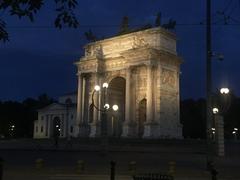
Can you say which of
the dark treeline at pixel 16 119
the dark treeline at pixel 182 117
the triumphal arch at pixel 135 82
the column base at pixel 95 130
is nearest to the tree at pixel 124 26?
the triumphal arch at pixel 135 82

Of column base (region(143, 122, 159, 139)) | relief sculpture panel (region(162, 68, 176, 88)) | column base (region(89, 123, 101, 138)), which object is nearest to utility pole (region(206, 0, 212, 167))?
column base (region(143, 122, 159, 139))

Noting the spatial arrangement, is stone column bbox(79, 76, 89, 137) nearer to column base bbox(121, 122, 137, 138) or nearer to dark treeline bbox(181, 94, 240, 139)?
column base bbox(121, 122, 137, 138)

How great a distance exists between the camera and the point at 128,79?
57.1m

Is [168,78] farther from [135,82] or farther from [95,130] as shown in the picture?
[95,130]

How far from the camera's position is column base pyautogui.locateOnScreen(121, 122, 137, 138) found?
55894mm

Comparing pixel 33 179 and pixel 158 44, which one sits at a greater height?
pixel 158 44

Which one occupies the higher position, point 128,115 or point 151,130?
point 128,115

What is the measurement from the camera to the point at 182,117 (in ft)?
280

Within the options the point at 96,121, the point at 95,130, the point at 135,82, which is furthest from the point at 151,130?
the point at 96,121

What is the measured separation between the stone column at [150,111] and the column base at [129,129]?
283 centimetres

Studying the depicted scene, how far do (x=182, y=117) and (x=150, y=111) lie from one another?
3251 cm

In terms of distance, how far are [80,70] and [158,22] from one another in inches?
534

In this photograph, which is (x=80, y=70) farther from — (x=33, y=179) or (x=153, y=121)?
(x=33, y=179)

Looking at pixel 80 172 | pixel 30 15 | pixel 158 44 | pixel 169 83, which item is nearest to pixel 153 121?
pixel 169 83
